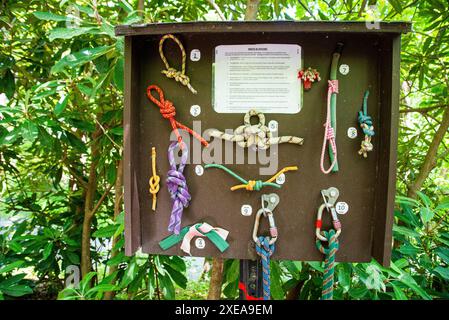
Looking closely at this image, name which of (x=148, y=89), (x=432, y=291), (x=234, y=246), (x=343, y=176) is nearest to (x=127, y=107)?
(x=148, y=89)

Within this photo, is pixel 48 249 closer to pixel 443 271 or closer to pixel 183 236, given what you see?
pixel 183 236

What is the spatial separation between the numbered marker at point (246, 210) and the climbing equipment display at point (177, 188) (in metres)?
0.12

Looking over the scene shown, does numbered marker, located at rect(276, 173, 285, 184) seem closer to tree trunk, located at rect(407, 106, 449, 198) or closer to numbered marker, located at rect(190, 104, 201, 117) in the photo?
numbered marker, located at rect(190, 104, 201, 117)

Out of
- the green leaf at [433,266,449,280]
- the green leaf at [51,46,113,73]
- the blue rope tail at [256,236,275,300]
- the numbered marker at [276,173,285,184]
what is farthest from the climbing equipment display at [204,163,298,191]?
the green leaf at [433,266,449,280]

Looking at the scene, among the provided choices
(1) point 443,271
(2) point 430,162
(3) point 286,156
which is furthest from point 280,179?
(2) point 430,162

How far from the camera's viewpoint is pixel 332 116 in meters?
0.70

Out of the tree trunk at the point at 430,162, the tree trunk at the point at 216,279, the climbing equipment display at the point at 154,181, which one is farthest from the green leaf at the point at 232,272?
the tree trunk at the point at 430,162

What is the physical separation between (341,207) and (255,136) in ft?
0.77

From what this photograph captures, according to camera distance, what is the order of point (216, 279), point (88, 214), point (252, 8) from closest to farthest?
point (252, 8) < point (216, 279) < point (88, 214)

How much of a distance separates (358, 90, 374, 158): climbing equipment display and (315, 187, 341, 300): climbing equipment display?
0.10 meters

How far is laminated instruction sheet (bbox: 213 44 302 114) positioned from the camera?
717 millimetres

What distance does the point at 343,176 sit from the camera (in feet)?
2.35

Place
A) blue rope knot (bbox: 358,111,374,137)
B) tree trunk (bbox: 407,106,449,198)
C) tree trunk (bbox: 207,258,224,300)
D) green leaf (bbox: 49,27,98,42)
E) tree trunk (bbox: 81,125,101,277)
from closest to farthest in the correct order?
1. blue rope knot (bbox: 358,111,374,137)
2. green leaf (bbox: 49,27,98,42)
3. tree trunk (bbox: 207,258,224,300)
4. tree trunk (bbox: 407,106,449,198)
5. tree trunk (bbox: 81,125,101,277)

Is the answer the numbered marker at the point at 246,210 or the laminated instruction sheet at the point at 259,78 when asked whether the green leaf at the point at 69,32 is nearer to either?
the laminated instruction sheet at the point at 259,78
